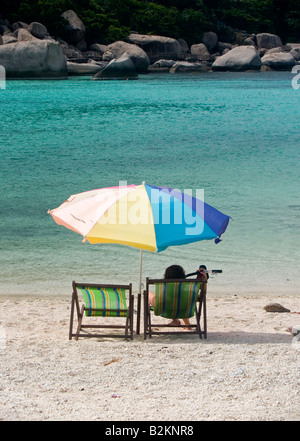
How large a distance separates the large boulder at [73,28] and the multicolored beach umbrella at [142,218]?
203ft

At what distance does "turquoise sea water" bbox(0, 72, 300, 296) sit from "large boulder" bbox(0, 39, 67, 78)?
7056 millimetres

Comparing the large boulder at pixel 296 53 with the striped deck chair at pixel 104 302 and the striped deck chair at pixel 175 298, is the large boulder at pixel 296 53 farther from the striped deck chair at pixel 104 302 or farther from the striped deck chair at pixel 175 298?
the striped deck chair at pixel 104 302

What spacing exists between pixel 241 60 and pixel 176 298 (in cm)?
5960

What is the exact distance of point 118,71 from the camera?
52219 mm

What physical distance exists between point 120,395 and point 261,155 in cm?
1689

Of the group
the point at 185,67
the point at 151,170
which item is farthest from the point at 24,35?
the point at 151,170

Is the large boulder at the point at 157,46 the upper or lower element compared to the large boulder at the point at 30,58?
upper

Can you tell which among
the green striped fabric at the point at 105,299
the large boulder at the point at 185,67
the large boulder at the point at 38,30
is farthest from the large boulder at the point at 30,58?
the green striped fabric at the point at 105,299

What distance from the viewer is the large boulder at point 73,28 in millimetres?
64875

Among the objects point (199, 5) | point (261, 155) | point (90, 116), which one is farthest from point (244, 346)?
point (199, 5)

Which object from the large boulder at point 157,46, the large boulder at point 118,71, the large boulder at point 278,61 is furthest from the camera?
the large boulder at point 157,46

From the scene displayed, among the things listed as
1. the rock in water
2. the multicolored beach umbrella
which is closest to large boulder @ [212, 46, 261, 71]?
the rock in water

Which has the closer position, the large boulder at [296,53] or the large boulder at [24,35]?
the large boulder at [24,35]
